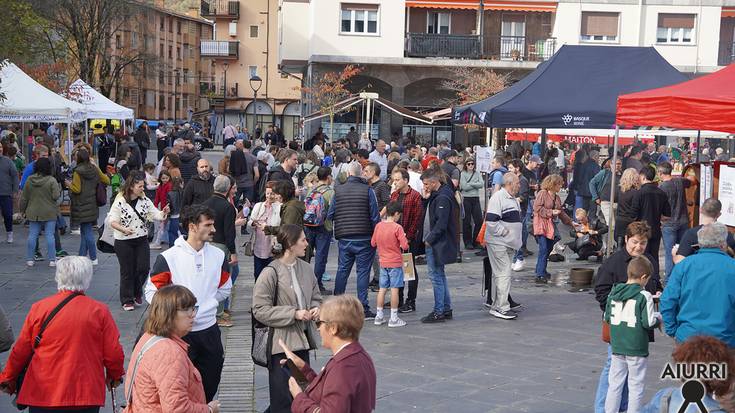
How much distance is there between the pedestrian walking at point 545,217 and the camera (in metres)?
13.2

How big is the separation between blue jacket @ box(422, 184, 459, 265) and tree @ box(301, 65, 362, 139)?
83.7 ft

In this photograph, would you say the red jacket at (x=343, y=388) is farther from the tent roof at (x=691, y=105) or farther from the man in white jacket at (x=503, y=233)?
the man in white jacket at (x=503, y=233)

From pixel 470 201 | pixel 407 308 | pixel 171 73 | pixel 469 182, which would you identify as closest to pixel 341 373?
pixel 407 308

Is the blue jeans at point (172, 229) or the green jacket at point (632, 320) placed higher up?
the green jacket at point (632, 320)

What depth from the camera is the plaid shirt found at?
11258mm

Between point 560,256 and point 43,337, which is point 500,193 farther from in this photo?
point 43,337

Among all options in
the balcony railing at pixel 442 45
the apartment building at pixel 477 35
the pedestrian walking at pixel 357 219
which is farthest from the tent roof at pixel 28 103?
the balcony railing at pixel 442 45

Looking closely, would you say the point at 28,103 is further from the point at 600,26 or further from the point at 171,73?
the point at 171,73

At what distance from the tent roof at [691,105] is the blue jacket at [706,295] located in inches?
135

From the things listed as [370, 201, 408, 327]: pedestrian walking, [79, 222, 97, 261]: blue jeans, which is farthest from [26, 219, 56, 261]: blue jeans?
[370, 201, 408, 327]: pedestrian walking

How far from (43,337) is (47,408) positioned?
0.42 meters

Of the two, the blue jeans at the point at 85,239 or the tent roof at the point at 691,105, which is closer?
the tent roof at the point at 691,105

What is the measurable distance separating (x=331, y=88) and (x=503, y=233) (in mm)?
26415

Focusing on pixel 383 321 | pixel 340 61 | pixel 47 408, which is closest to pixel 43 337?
pixel 47 408
